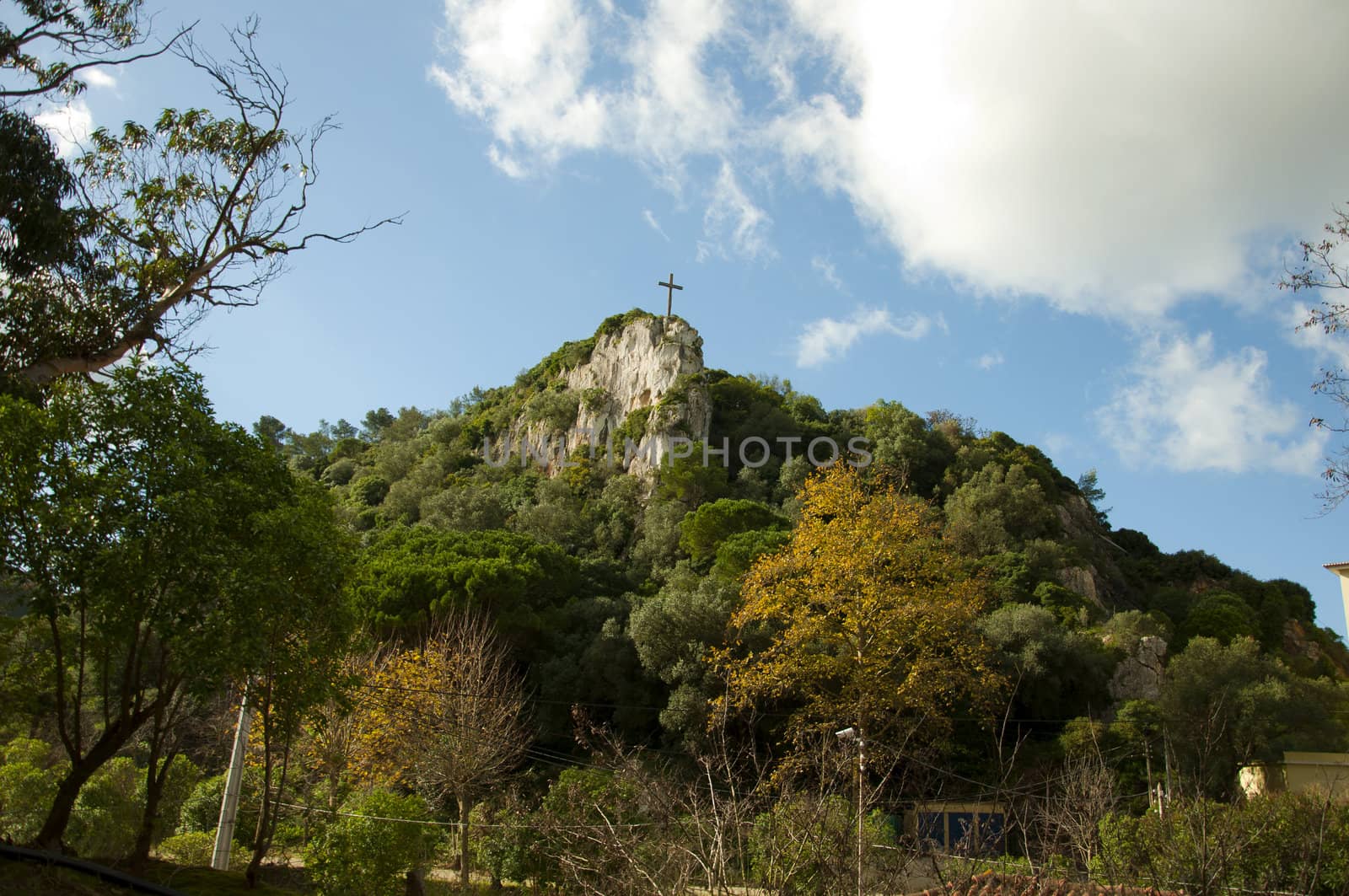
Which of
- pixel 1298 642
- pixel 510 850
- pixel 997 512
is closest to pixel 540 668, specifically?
pixel 510 850

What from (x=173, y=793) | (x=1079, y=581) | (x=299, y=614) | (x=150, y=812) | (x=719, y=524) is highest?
(x=719, y=524)

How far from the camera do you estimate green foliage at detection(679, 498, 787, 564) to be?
36312 mm

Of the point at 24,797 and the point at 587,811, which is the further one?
the point at 24,797

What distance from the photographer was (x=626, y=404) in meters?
52.8

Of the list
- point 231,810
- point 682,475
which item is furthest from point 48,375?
point 682,475

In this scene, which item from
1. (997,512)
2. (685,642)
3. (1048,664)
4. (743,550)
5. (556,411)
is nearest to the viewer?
(685,642)

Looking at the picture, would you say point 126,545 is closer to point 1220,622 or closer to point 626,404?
point 1220,622

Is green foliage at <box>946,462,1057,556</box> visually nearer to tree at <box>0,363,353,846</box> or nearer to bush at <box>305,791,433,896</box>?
bush at <box>305,791,433,896</box>

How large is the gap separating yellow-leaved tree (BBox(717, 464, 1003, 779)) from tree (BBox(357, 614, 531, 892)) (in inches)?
201

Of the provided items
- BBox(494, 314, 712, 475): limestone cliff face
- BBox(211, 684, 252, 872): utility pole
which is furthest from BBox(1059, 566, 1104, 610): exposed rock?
BBox(211, 684, 252, 872): utility pole

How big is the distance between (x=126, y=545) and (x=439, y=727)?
11106 millimetres

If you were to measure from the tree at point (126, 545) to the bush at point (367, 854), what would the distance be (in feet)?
11.8

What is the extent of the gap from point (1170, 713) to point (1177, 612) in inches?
786

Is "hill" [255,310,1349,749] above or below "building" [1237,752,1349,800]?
above
